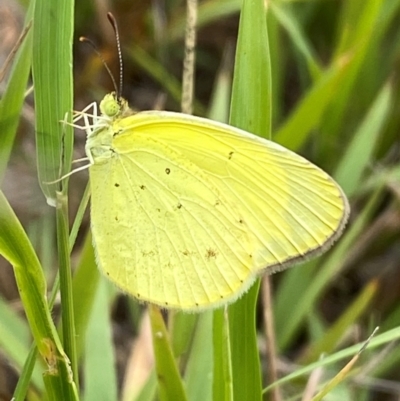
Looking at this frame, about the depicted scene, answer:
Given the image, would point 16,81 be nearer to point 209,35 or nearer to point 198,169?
point 198,169

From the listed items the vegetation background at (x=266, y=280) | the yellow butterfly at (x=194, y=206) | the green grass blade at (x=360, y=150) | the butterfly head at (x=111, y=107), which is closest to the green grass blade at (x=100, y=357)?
the vegetation background at (x=266, y=280)

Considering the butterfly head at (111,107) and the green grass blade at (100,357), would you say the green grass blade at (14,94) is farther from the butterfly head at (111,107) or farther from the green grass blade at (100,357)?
the green grass blade at (100,357)

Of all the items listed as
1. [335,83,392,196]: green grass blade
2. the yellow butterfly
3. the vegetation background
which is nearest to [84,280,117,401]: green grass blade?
the vegetation background

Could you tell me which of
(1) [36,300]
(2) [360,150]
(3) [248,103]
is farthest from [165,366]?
(2) [360,150]

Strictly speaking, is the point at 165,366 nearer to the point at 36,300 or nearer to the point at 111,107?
the point at 36,300

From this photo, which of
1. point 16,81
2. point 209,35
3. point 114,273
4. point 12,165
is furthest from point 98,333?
point 209,35

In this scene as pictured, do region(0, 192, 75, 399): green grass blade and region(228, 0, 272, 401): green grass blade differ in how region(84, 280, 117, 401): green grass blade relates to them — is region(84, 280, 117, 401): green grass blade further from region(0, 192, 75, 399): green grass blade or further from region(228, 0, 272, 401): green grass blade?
region(0, 192, 75, 399): green grass blade
